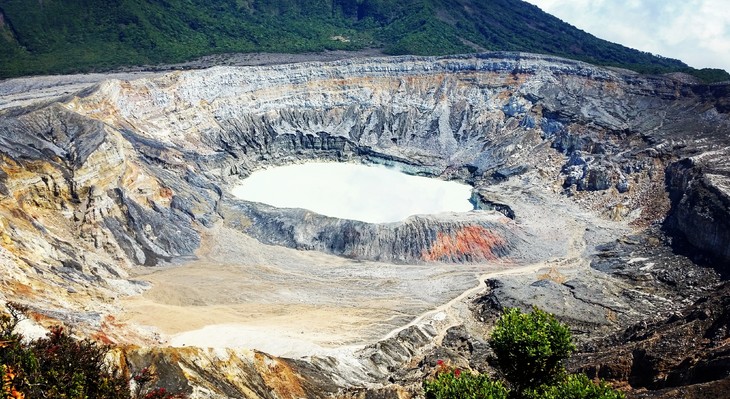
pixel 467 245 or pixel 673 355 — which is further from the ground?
pixel 673 355

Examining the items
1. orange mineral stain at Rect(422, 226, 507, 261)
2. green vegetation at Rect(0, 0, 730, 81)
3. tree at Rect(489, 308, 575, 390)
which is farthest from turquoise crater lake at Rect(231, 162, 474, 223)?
green vegetation at Rect(0, 0, 730, 81)

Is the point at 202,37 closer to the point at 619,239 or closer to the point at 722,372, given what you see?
the point at 619,239

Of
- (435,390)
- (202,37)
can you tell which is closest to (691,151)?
Answer: (435,390)

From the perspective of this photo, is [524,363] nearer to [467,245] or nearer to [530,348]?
[530,348]

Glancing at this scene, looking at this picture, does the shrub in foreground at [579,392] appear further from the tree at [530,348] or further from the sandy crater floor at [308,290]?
the sandy crater floor at [308,290]

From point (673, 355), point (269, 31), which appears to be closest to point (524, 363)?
point (673, 355)

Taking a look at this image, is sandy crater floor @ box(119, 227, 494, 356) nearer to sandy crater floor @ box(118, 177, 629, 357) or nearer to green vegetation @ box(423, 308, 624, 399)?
sandy crater floor @ box(118, 177, 629, 357)
